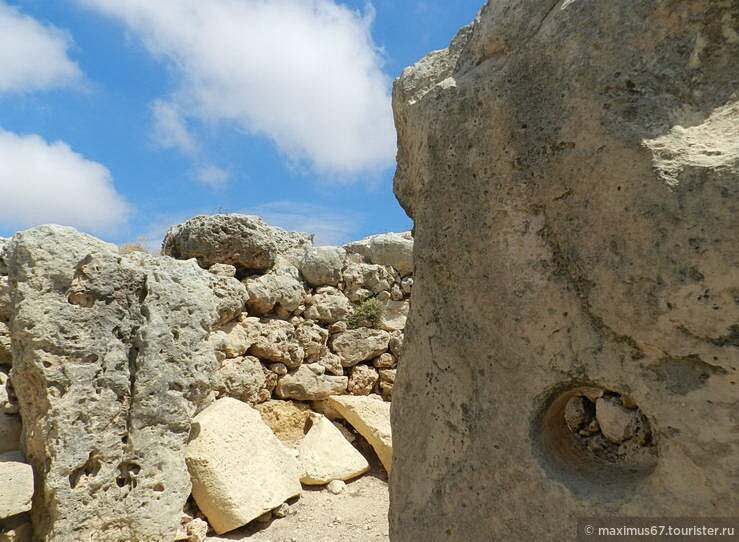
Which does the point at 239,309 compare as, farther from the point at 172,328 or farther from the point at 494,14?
the point at 494,14

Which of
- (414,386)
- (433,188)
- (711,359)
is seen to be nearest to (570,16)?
(433,188)

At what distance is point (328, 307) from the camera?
563cm

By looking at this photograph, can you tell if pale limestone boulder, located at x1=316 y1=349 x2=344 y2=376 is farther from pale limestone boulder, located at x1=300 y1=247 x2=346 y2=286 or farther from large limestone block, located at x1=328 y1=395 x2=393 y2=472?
pale limestone boulder, located at x1=300 y1=247 x2=346 y2=286

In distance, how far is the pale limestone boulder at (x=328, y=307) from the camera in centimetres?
558

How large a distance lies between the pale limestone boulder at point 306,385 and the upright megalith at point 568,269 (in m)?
3.62

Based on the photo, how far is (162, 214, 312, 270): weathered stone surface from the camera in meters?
4.97

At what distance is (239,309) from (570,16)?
402cm

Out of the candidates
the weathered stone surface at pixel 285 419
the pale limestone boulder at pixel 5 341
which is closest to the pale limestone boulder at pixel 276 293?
the weathered stone surface at pixel 285 419

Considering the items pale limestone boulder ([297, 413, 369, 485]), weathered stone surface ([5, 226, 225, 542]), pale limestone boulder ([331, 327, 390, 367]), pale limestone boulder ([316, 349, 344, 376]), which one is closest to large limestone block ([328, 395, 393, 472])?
pale limestone boulder ([297, 413, 369, 485])

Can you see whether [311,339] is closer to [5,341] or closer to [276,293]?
[276,293]

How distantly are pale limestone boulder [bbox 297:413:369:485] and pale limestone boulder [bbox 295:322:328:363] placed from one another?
2.32 feet

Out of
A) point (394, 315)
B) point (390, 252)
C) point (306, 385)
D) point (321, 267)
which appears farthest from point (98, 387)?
point (390, 252)

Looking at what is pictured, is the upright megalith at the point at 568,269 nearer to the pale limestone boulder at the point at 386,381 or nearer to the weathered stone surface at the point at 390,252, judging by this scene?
the pale limestone boulder at the point at 386,381

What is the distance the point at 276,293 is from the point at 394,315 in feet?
4.98
